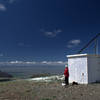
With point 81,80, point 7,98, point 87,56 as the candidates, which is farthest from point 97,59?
point 7,98

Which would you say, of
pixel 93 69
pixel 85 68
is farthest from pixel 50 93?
pixel 93 69

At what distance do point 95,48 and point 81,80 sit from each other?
418 centimetres

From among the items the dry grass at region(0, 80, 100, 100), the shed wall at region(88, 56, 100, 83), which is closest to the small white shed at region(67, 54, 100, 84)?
the shed wall at region(88, 56, 100, 83)

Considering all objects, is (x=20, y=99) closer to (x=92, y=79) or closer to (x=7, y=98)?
(x=7, y=98)

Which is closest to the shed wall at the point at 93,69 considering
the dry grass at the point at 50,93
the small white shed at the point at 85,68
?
the small white shed at the point at 85,68

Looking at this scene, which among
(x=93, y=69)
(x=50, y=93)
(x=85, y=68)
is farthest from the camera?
(x=93, y=69)

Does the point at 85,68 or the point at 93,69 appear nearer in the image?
the point at 85,68

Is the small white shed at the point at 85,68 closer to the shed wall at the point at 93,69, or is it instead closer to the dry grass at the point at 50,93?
the shed wall at the point at 93,69

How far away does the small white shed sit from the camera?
13.6 meters

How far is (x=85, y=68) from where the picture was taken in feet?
45.0

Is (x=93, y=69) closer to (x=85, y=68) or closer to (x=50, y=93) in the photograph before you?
(x=85, y=68)

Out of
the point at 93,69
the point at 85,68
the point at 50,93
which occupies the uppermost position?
the point at 85,68

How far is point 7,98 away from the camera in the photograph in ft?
27.2

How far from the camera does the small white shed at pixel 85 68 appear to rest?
13.6m
